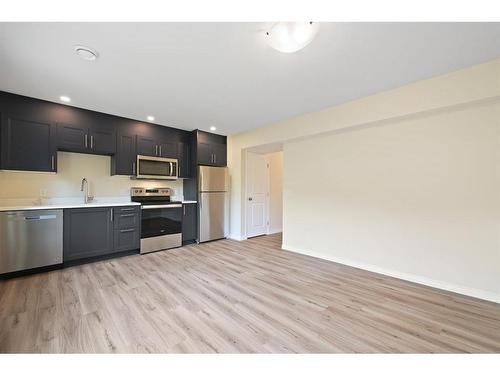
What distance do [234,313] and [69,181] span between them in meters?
3.39

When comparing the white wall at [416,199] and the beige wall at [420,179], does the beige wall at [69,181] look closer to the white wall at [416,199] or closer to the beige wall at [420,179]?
the beige wall at [420,179]

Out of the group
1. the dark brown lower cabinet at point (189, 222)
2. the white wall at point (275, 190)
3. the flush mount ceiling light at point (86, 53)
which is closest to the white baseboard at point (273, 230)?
the white wall at point (275, 190)

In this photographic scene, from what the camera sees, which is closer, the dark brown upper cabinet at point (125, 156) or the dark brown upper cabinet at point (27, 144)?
the dark brown upper cabinet at point (27, 144)

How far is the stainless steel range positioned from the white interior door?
160cm

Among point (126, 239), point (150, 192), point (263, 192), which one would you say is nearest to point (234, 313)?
point (126, 239)

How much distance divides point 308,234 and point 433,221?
5.69 feet

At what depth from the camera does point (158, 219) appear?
394 centimetres

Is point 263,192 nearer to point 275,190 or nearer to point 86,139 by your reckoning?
point 275,190

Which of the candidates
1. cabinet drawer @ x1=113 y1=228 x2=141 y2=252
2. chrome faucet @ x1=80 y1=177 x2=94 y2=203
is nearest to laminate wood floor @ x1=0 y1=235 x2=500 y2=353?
cabinet drawer @ x1=113 y1=228 x2=141 y2=252

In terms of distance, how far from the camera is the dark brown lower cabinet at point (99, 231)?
9.97 feet

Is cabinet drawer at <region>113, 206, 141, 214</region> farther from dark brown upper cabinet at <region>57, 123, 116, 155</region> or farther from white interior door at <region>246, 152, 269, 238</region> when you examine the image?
white interior door at <region>246, 152, 269, 238</region>

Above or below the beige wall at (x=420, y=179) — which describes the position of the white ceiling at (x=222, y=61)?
above

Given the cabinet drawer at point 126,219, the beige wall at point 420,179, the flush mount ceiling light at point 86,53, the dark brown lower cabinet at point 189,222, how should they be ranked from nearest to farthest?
the flush mount ceiling light at point 86,53
the beige wall at point 420,179
the cabinet drawer at point 126,219
the dark brown lower cabinet at point 189,222

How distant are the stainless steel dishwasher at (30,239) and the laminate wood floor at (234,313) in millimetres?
213
